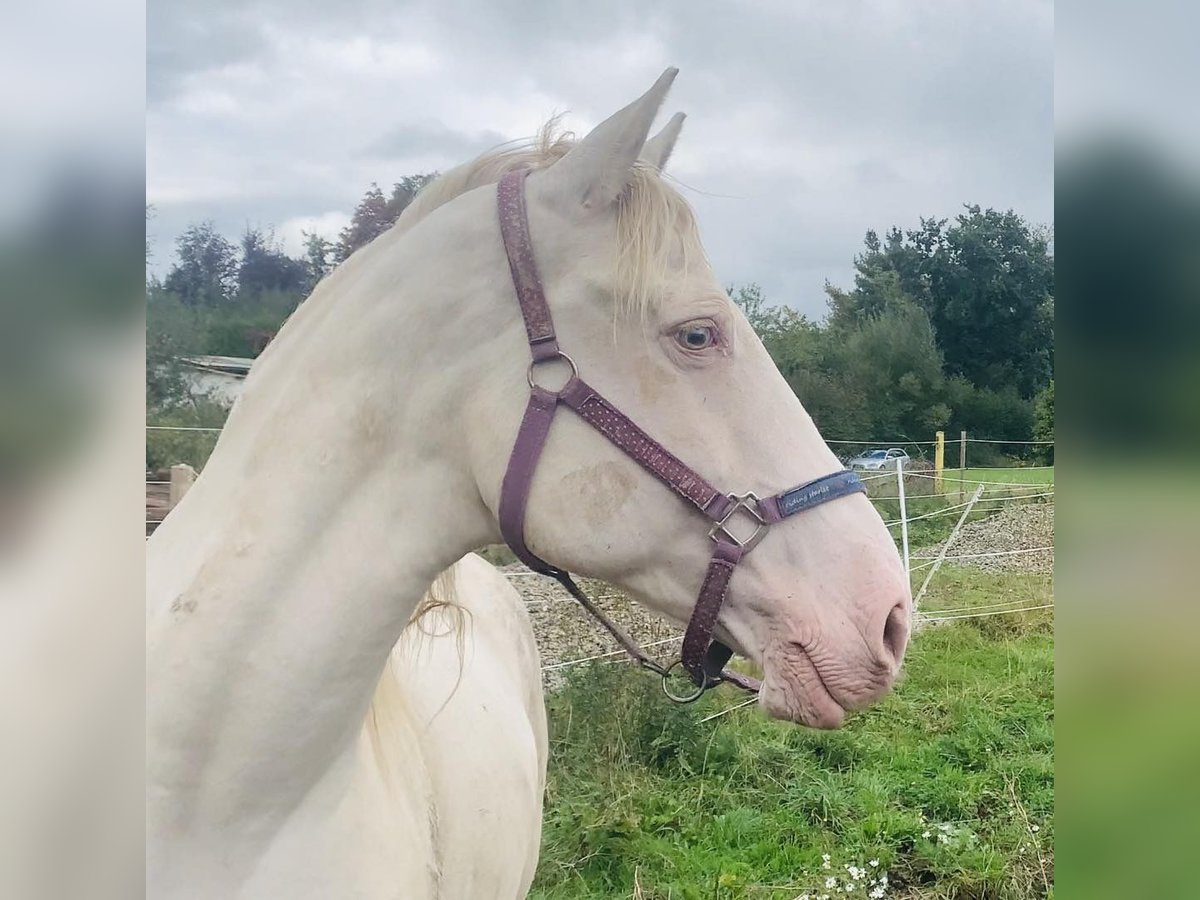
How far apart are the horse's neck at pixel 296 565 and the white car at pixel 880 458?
5.64 meters

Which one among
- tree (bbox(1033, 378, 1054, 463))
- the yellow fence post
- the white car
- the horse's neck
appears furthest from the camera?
the yellow fence post

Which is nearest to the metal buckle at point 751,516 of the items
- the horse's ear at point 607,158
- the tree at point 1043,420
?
the horse's ear at point 607,158

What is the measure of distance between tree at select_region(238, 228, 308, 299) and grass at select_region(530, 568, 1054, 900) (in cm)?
236

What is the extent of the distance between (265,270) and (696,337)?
9.79 ft

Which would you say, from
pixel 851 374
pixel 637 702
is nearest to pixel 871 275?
pixel 851 374

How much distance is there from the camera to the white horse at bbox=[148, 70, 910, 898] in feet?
3.44

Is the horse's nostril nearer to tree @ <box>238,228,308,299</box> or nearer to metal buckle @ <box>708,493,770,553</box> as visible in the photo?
metal buckle @ <box>708,493,770,553</box>

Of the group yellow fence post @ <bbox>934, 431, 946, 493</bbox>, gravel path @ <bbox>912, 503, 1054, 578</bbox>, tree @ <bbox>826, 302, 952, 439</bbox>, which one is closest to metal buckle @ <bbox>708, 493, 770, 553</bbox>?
gravel path @ <bbox>912, 503, 1054, 578</bbox>

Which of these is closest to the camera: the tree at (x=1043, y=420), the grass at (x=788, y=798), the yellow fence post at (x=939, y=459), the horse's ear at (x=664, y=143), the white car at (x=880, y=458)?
the horse's ear at (x=664, y=143)

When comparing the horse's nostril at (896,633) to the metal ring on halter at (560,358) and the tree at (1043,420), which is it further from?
the tree at (1043,420)

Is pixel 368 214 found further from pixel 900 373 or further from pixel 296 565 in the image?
pixel 900 373

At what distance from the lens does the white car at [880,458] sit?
644cm
